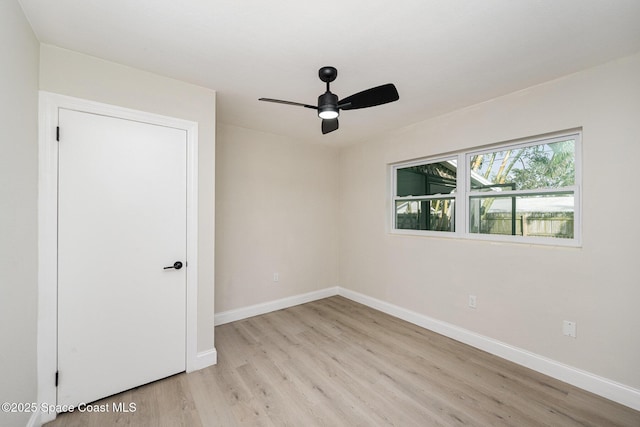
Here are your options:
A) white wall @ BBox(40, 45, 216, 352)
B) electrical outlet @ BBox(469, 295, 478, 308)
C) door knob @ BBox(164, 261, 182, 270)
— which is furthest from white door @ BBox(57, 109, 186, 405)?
electrical outlet @ BBox(469, 295, 478, 308)

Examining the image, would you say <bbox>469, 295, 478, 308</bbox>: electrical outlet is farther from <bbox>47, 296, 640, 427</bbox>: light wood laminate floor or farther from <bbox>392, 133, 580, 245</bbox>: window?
<bbox>392, 133, 580, 245</bbox>: window

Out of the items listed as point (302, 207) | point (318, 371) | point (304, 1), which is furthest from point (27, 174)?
point (302, 207)

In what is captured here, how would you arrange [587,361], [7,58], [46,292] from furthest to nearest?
[587,361] < [46,292] < [7,58]

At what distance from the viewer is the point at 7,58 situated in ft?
4.33

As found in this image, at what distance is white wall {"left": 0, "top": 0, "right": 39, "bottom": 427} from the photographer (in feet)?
4.28

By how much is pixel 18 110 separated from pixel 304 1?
172 centimetres

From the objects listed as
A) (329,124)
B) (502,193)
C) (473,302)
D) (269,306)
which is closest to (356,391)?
(473,302)

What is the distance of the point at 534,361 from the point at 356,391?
5.45 feet

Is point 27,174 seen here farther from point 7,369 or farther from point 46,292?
point 7,369

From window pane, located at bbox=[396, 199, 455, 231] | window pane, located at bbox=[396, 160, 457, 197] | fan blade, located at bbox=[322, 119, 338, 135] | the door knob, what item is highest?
fan blade, located at bbox=[322, 119, 338, 135]

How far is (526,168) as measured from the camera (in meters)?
2.51

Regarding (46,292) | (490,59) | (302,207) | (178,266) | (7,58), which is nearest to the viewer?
(7,58)

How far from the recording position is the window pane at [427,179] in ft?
10.3

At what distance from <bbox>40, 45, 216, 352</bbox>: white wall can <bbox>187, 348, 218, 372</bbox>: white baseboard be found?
41 millimetres
